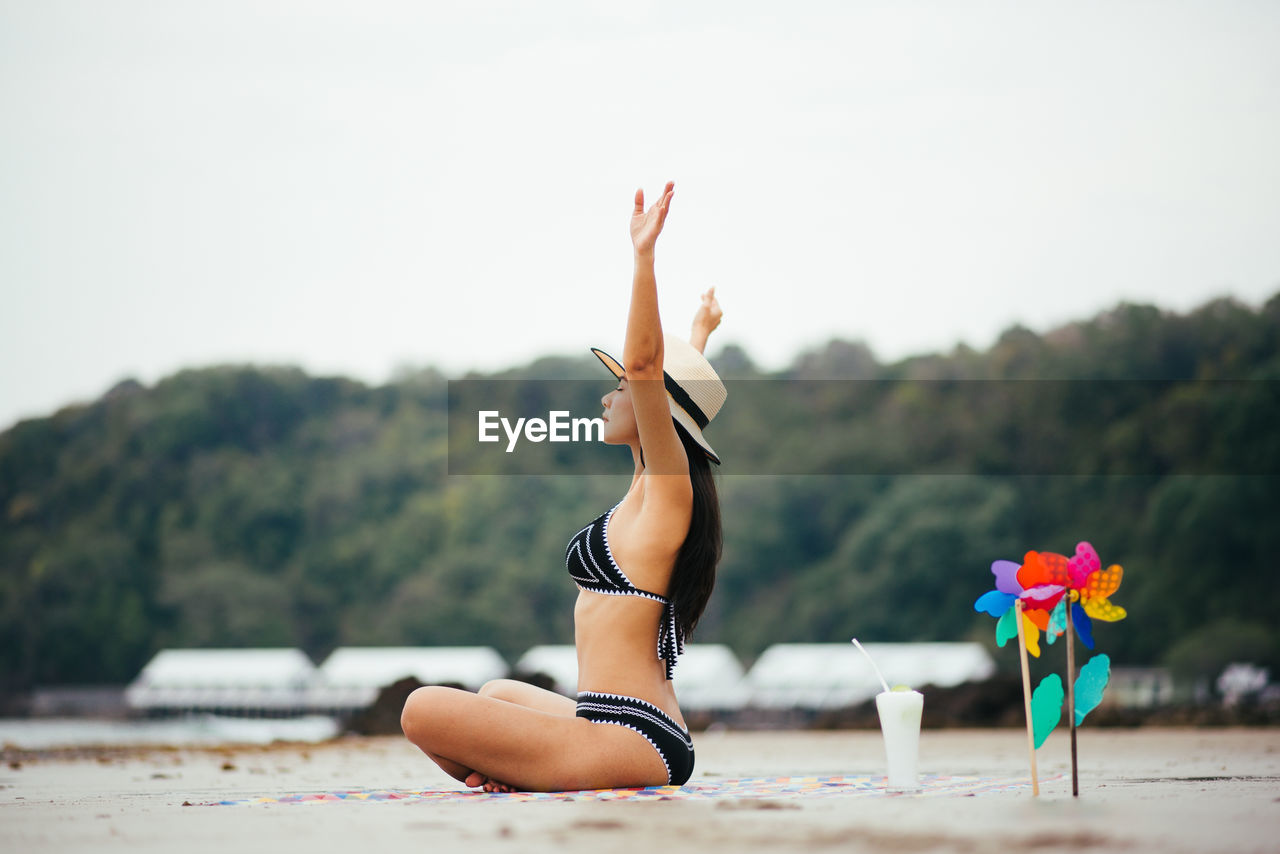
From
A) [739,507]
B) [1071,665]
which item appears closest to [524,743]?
[1071,665]

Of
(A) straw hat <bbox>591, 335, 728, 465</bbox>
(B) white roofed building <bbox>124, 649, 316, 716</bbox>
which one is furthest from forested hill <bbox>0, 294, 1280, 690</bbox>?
(A) straw hat <bbox>591, 335, 728, 465</bbox>

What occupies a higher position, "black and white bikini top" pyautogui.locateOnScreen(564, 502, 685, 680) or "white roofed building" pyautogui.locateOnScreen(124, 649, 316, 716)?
"black and white bikini top" pyautogui.locateOnScreen(564, 502, 685, 680)

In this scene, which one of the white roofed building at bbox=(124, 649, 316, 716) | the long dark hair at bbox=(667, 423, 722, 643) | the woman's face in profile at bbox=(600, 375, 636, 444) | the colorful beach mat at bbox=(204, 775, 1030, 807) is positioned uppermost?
the woman's face in profile at bbox=(600, 375, 636, 444)

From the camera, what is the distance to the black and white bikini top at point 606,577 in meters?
4.73

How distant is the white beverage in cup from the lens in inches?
174

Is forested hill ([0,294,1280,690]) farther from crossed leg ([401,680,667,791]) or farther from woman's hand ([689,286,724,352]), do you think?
crossed leg ([401,680,667,791])

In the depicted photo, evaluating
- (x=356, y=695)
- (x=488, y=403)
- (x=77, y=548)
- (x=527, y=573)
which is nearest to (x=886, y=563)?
(x=527, y=573)

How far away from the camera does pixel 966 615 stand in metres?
61.8

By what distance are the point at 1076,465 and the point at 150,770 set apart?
5942 centimetres

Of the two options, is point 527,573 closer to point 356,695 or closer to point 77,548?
point 356,695

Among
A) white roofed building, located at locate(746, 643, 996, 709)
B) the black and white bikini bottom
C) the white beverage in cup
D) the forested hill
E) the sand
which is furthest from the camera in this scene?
the forested hill

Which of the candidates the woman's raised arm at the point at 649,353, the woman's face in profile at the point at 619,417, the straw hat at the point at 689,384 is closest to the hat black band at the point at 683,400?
the straw hat at the point at 689,384

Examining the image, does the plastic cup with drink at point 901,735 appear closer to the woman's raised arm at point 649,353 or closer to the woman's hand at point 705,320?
the woman's raised arm at point 649,353

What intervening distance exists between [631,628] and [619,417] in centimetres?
79
